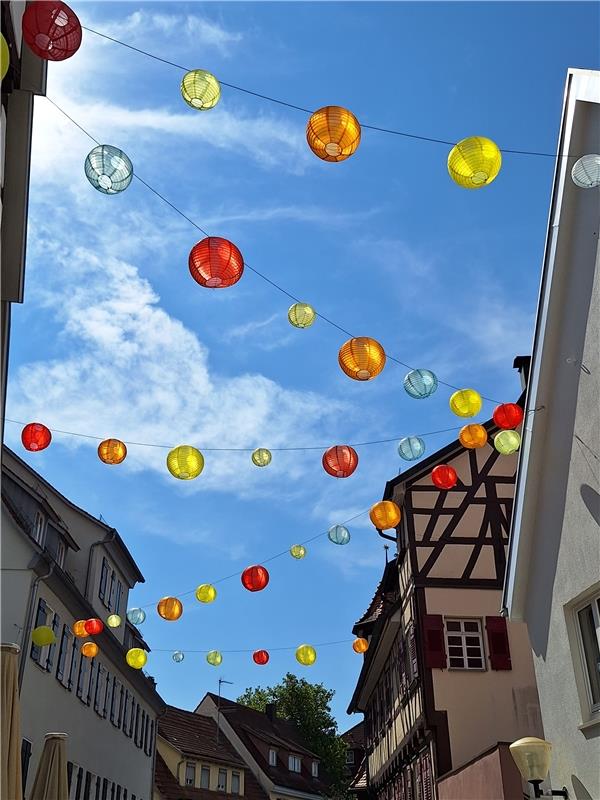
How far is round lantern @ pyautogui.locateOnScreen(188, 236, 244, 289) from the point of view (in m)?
6.79

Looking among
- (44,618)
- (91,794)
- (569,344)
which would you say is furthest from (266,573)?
(91,794)

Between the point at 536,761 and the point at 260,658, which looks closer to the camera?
the point at 536,761

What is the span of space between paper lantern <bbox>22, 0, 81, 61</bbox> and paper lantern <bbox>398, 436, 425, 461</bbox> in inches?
259

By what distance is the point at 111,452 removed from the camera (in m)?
9.53

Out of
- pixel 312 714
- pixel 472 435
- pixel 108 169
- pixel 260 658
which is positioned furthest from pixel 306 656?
pixel 312 714

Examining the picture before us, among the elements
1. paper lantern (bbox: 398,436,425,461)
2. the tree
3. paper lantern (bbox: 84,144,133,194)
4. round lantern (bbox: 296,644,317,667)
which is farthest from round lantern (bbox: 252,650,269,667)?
the tree

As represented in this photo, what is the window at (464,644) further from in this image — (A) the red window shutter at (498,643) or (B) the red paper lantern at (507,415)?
(B) the red paper lantern at (507,415)

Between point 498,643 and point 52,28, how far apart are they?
46.8ft

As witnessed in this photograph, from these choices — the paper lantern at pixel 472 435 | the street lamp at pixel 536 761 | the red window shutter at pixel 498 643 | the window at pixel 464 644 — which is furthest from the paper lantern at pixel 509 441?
the window at pixel 464 644

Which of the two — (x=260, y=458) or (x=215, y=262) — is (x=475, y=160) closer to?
(x=215, y=262)

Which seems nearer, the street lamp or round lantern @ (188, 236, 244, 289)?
round lantern @ (188, 236, 244, 289)

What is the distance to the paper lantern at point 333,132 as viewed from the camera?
6297 mm

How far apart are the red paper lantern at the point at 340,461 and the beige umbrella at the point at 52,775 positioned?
4.83 meters

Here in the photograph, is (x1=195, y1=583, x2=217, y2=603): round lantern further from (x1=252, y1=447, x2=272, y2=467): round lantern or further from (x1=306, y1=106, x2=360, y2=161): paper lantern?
(x1=306, y1=106, x2=360, y2=161): paper lantern
